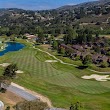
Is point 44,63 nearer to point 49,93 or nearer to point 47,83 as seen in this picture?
point 47,83

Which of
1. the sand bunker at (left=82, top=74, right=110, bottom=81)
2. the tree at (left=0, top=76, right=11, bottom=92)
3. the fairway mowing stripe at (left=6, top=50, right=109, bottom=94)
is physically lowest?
the sand bunker at (left=82, top=74, right=110, bottom=81)

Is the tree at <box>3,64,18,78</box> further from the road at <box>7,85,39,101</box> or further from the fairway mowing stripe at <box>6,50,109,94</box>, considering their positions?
the fairway mowing stripe at <box>6,50,109,94</box>

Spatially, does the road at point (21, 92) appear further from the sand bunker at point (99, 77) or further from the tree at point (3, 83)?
the sand bunker at point (99, 77)

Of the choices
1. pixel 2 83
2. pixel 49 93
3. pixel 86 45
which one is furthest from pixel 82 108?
pixel 86 45

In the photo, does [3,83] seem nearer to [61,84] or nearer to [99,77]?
[61,84]

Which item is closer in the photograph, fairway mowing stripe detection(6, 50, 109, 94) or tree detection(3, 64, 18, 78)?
tree detection(3, 64, 18, 78)

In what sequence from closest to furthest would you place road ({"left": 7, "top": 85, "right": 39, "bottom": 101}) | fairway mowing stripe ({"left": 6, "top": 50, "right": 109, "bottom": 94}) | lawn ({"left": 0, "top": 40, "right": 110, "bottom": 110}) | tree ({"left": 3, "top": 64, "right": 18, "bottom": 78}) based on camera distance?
road ({"left": 7, "top": 85, "right": 39, "bottom": 101}) → lawn ({"left": 0, "top": 40, "right": 110, "bottom": 110}) → tree ({"left": 3, "top": 64, "right": 18, "bottom": 78}) → fairway mowing stripe ({"left": 6, "top": 50, "right": 109, "bottom": 94})

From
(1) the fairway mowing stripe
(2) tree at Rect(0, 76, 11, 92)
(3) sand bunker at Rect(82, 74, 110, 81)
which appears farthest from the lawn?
(2) tree at Rect(0, 76, 11, 92)

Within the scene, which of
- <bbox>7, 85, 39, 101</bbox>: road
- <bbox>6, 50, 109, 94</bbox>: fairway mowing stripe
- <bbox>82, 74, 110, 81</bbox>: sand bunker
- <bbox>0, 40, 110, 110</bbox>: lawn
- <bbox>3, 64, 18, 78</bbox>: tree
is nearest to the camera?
<bbox>7, 85, 39, 101</bbox>: road

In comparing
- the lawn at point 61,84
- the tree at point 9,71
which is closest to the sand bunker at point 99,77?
the lawn at point 61,84

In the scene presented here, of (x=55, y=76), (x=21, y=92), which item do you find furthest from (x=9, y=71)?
(x=55, y=76)
